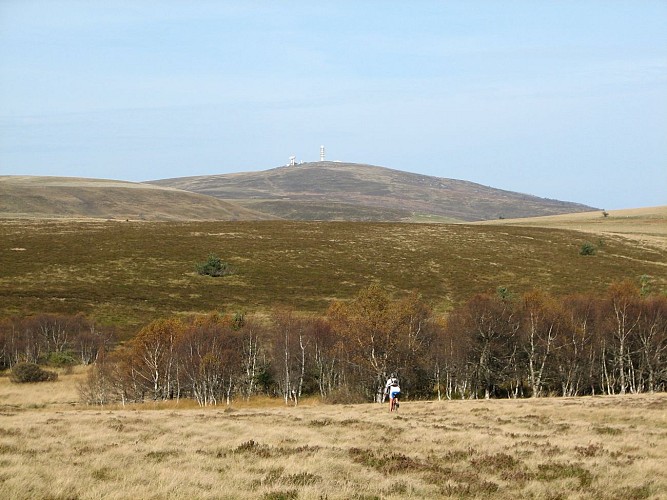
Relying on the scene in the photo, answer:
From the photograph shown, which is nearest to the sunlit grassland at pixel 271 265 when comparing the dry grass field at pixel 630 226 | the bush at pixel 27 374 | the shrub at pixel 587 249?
the shrub at pixel 587 249

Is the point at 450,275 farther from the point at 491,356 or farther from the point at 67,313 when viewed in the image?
the point at 67,313

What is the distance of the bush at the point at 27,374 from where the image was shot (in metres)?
59.7

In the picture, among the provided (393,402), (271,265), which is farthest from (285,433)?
(271,265)

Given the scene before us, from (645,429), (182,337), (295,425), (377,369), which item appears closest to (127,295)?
(182,337)

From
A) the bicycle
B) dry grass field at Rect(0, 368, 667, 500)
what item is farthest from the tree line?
dry grass field at Rect(0, 368, 667, 500)

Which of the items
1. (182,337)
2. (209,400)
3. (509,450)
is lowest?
(209,400)

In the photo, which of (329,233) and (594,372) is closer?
(594,372)

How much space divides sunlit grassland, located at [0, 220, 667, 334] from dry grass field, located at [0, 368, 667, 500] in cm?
5586

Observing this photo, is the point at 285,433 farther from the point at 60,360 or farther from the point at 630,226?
the point at 630,226

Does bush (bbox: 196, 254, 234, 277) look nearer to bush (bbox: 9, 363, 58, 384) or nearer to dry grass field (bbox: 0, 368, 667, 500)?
bush (bbox: 9, 363, 58, 384)

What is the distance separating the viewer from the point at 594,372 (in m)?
64.6

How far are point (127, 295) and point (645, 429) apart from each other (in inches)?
3047

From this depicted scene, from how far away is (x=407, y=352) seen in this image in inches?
2349

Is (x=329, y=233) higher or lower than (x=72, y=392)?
higher
